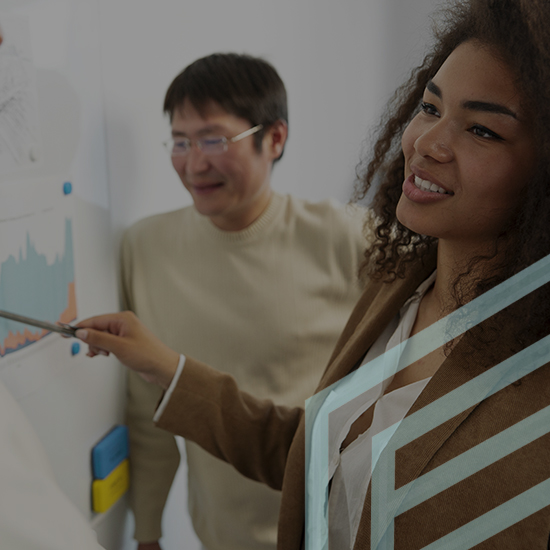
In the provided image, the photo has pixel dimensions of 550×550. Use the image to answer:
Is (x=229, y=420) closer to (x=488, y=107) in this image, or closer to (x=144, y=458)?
(x=144, y=458)

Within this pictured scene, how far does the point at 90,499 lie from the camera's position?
40.3 inches

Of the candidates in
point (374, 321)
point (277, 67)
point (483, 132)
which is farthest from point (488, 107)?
point (277, 67)

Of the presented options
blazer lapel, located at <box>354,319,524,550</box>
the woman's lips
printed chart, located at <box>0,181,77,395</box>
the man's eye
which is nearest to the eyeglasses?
the man's eye

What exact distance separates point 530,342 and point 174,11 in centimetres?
91

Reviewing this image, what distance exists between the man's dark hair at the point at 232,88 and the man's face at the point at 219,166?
0.01 m

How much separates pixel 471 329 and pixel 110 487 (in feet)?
Result: 2.36

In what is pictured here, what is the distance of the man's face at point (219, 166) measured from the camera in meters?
1.07

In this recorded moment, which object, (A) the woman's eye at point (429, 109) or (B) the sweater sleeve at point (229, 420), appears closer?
(A) the woman's eye at point (429, 109)

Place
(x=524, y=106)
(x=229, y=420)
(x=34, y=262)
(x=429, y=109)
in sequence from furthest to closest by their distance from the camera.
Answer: (x=229, y=420) < (x=34, y=262) < (x=429, y=109) < (x=524, y=106)

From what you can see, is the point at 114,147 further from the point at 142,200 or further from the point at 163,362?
the point at 163,362

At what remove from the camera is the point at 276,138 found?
3.87ft

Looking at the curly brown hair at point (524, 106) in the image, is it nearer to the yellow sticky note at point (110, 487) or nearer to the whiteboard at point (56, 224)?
the whiteboard at point (56, 224)

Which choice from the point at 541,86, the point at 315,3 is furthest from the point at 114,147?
the point at 541,86

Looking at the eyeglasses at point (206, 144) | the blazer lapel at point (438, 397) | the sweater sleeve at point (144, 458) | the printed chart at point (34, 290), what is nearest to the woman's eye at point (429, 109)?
the blazer lapel at point (438, 397)
